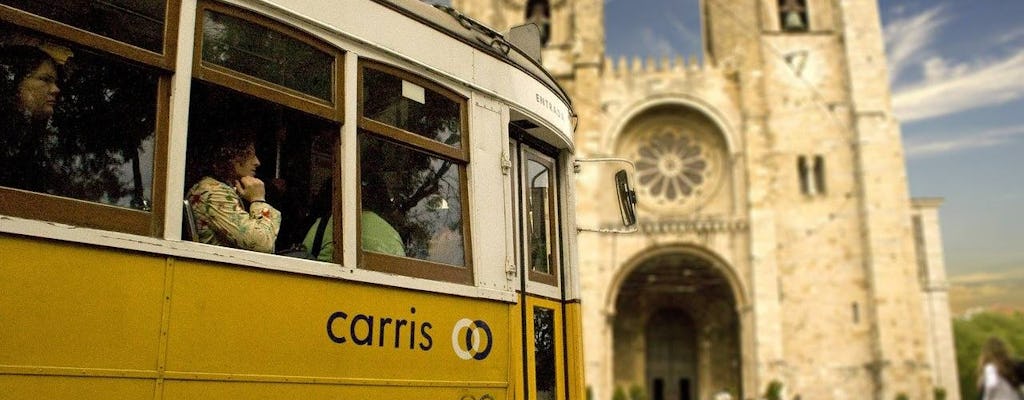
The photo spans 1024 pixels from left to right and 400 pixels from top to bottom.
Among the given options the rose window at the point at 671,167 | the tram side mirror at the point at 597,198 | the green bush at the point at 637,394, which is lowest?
the green bush at the point at 637,394

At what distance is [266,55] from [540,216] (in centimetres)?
164

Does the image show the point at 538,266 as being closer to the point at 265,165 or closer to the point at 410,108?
the point at 410,108

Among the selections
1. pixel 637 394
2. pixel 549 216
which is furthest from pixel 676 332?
pixel 549 216

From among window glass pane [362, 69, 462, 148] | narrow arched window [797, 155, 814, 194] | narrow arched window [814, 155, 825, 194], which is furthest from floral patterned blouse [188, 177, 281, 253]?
narrow arched window [814, 155, 825, 194]

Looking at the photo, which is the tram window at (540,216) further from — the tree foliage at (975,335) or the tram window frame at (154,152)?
the tree foliage at (975,335)

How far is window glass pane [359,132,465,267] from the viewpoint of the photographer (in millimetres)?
3074

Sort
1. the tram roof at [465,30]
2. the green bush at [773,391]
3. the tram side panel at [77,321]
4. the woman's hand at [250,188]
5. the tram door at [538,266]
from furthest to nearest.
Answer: the green bush at [773,391] < the tram door at [538,266] < the tram roof at [465,30] < the woman's hand at [250,188] < the tram side panel at [77,321]

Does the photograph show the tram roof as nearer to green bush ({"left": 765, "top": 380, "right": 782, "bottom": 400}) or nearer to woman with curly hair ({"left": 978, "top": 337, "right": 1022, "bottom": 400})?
woman with curly hair ({"left": 978, "top": 337, "right": 1022, "bottom": 400})

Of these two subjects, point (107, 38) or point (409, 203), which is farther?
point (409, 203)

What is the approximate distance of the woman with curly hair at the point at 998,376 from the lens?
16.4 ft

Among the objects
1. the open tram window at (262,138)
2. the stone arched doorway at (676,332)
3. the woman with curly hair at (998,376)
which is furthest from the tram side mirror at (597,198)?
the open tram window at (262,138)

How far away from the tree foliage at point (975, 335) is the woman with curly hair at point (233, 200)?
48141 mm

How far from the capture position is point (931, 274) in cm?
3981

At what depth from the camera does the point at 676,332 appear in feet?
90.2
